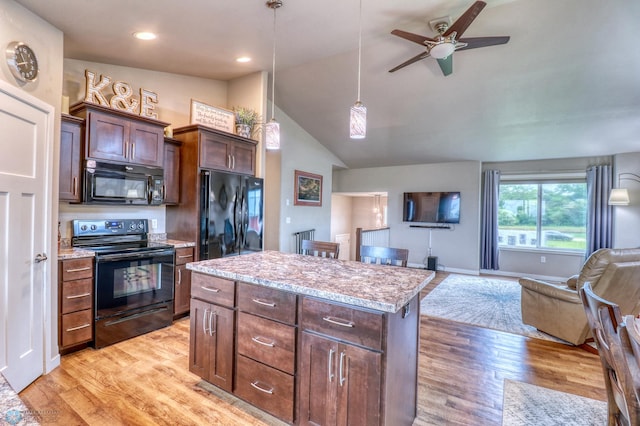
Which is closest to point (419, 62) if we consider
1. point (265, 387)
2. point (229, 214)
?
point (229, 214)

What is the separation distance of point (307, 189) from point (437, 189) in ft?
9.56

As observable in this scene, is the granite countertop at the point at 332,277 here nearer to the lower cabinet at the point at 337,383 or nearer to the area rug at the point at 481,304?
the lower cabinet at the point at 337,383

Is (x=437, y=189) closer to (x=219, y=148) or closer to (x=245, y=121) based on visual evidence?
(x=245, y=121)

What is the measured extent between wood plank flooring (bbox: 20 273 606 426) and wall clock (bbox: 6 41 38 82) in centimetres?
222

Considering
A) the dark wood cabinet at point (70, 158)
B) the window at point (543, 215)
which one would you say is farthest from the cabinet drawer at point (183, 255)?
the window at point (543, 215)

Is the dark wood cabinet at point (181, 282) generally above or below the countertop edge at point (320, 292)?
below

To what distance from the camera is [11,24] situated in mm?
2074

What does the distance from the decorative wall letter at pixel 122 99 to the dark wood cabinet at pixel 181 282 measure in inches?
61.7

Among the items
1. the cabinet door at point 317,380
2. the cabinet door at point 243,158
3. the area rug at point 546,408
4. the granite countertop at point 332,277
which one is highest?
the cabinet door at point 243,158

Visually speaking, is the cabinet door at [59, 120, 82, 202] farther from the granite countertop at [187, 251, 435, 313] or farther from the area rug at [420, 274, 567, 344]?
the area rug at [420, 274, 567, 344]

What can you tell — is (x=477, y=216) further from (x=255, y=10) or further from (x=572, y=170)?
(x=255, y=10)

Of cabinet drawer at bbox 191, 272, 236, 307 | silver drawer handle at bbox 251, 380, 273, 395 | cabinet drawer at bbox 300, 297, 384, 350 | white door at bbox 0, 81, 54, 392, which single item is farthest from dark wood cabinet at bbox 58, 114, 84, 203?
cabinet drawer at bbox 300, 297, 384, 350

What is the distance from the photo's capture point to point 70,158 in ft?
8.97

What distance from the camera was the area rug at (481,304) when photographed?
11.6 ft
